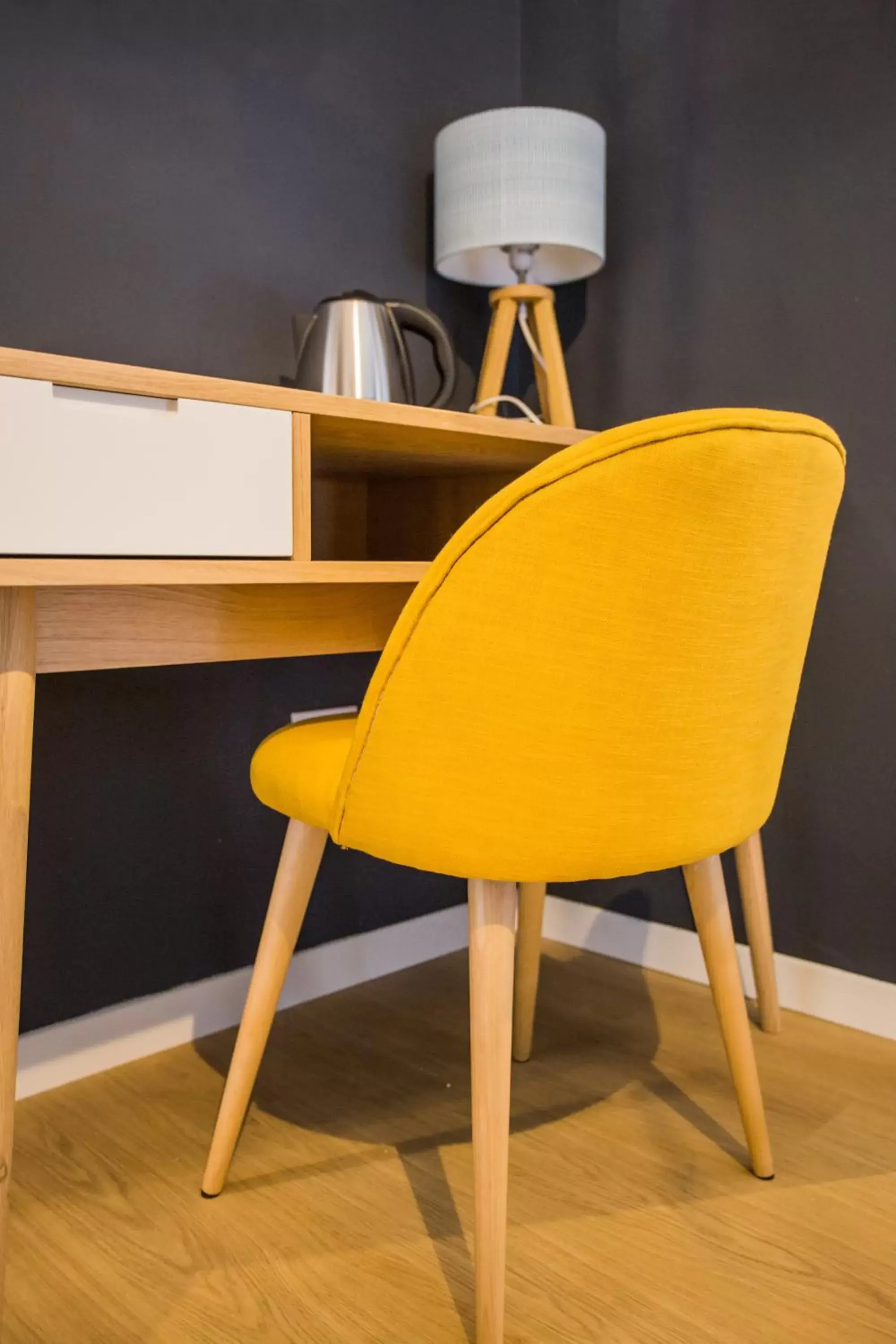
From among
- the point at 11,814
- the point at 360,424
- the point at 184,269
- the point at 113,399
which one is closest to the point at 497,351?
the point at 184,269

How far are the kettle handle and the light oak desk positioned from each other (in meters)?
0.17

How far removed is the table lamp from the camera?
1.62 metres

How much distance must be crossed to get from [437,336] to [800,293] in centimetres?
56

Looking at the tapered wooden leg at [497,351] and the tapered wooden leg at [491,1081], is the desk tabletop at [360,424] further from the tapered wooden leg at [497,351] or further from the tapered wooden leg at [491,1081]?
the tapered wooden leg at [491,1081]

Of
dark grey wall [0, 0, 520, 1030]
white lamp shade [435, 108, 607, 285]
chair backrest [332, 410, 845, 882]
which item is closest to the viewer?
chair backrest [332, 410, 845, 882]

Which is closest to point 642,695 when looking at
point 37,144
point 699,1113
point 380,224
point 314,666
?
point 699,1113

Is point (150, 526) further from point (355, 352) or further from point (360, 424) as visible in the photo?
point (355, 352)

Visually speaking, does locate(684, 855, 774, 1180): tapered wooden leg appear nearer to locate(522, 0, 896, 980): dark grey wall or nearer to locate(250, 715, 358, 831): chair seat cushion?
locate(250, 715, 358, 831): chair seat cushion

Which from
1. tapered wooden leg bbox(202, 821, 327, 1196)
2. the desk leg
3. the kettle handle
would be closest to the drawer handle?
the desk leg

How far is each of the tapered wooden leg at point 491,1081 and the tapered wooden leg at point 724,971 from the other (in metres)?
0.29

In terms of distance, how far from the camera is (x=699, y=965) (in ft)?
5.88

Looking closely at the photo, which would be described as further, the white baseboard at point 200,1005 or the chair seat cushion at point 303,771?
the white baseboard at point 200,1005

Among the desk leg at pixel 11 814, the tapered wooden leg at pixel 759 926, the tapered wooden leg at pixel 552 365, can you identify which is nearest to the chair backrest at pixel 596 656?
the desk leg at pixel 11 814

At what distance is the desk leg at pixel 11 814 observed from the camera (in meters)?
0.92
